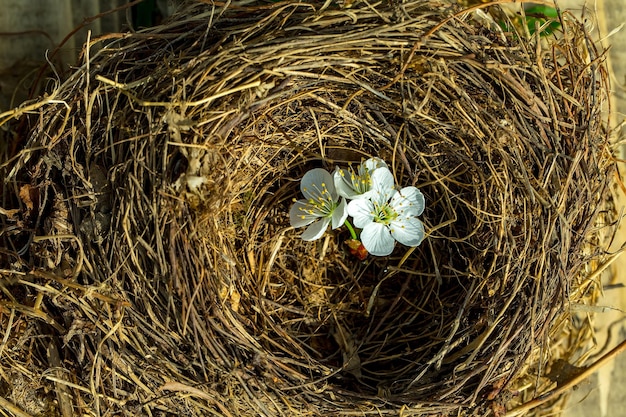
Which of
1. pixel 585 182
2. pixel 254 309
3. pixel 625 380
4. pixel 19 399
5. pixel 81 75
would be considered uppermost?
pixel 81 75

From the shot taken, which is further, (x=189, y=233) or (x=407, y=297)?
(x=407, y=297)

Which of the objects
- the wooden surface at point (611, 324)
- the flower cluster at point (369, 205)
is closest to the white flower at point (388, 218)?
the flower cluster at point (369, 205)

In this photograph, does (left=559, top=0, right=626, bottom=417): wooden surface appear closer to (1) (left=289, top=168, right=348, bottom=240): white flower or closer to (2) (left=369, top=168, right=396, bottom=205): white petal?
(2) (left=369, top=168, right=396, bottom=205): white petal

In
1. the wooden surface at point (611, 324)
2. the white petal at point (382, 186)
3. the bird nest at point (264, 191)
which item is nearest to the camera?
the bird nest at point (264, 191)

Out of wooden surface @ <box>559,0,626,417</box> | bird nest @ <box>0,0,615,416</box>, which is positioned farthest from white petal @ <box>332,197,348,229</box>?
wooden surface @ <box>559,0,626,417</box>

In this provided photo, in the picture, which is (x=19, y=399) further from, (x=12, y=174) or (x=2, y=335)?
(x=12, y=174)

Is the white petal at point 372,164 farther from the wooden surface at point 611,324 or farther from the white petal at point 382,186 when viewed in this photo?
the wooden surface at point 611,324

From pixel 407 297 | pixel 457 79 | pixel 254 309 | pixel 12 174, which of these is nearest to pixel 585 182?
pixel 457 79
